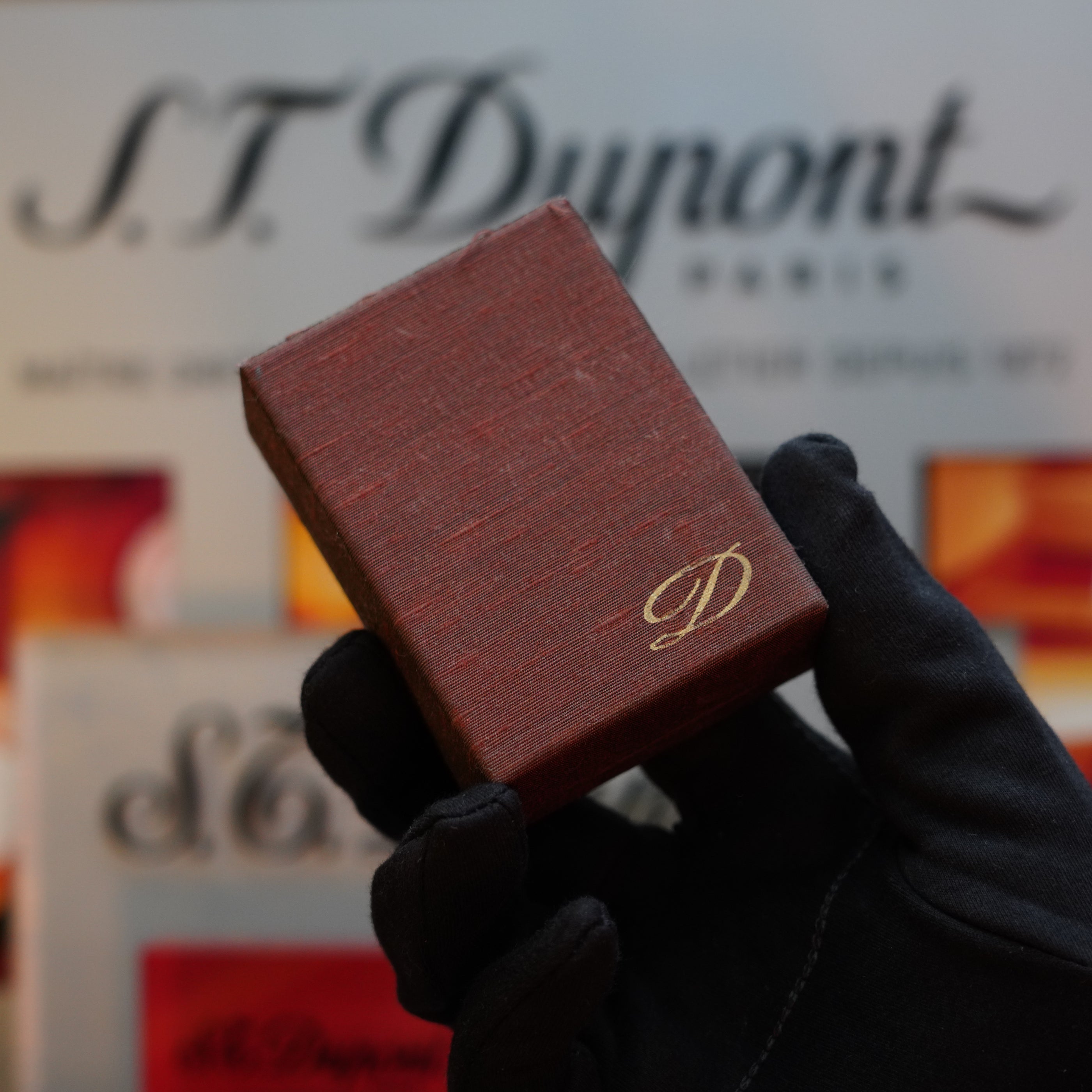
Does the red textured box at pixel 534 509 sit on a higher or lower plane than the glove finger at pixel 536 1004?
higher

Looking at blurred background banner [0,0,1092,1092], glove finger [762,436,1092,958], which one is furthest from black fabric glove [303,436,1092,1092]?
blurred background banner [0,0,1092,1092]

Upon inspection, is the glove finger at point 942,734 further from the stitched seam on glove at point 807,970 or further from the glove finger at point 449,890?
the glove finger at point 449,890

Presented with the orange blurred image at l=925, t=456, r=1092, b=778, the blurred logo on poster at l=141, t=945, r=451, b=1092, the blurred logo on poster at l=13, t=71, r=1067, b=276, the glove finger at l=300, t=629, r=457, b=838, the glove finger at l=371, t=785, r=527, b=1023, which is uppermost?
the blurred logo on poster at l=13, t=71, r=1067, b=276

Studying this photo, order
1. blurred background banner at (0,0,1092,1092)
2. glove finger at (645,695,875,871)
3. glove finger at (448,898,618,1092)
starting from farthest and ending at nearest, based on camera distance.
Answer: blurred background banner at (0,0,1092,1092) → glove finger at (645,695,875,871) → glove finger at (448,898,618,1092)

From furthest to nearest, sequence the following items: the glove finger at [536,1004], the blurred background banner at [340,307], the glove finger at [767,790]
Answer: the blurred background banner at [340,307] < the glove finger at [767,790] < the glove finger at [536,1004]

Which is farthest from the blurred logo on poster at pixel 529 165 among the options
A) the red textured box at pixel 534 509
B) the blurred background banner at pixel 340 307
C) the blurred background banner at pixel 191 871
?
Result: the red textured box at pixel 534 509

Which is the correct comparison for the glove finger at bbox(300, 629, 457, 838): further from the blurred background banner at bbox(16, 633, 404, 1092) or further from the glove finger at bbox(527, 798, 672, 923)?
the blurred background banner at bbox(16, 633, 404, 1092)

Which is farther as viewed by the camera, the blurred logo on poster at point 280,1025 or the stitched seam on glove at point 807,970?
the blurred logo on poster at point 280,1025

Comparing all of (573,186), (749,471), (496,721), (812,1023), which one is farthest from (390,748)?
(573,186)
